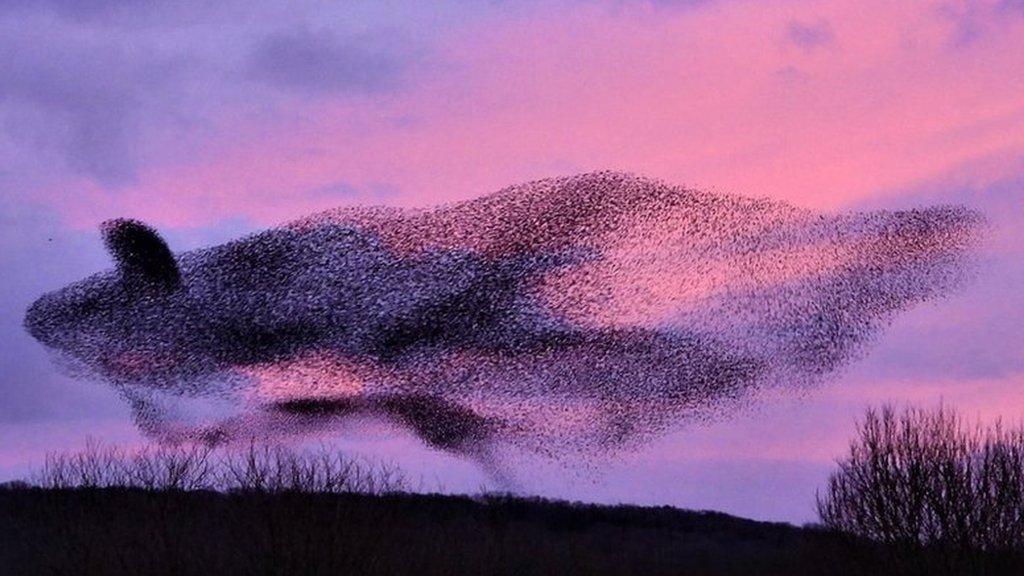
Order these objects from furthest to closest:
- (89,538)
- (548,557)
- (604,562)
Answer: (604,562), (548,557), (89,538)

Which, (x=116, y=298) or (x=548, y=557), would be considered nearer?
(x=116, y=298)

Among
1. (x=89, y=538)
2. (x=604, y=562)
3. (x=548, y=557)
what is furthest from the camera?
(x=604, y=562)

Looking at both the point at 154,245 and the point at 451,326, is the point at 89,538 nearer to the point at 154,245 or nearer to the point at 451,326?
the point at 154,245

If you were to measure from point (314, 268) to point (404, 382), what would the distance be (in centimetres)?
304

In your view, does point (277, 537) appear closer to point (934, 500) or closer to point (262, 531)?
point (262, 531)

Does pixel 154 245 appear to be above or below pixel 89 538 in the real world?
above

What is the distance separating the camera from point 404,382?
28328 millimetres

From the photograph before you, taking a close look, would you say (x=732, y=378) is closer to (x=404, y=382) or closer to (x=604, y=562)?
(x=404, y=382)

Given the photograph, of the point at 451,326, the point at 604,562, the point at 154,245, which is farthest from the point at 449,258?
the point at 604,562

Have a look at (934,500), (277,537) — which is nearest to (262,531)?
(277,537)

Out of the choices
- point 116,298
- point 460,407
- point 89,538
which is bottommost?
point 89,538

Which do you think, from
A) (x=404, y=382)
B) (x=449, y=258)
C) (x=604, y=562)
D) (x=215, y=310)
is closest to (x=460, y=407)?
(x=404, y=382)

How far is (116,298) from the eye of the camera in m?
27.8

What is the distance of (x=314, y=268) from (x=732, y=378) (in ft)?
29.0
